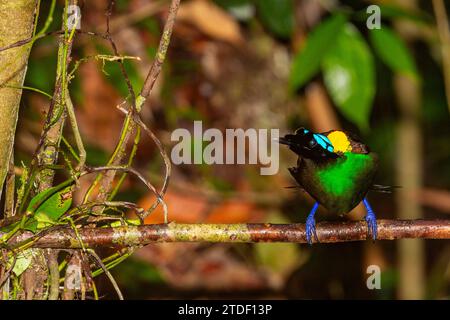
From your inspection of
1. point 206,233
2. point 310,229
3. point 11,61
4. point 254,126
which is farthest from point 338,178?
point 254,126

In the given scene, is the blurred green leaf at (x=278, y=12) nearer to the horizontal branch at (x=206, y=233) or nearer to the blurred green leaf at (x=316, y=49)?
the blurred green leaf at (x=316, y=49)

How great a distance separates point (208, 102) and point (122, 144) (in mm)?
2633

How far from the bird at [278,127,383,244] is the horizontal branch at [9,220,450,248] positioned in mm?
49

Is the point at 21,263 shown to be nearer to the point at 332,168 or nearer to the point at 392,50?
the point at 332,168

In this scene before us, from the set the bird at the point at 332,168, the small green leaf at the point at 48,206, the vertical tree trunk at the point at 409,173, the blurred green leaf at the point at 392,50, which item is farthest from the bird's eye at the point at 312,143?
the vertical tree trunk at the point at 409,173

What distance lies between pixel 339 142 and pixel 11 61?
2.38 ft

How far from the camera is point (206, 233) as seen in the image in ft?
4.70

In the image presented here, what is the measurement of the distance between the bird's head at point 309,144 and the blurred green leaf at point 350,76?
542 mm

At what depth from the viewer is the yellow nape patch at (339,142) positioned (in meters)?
1.53

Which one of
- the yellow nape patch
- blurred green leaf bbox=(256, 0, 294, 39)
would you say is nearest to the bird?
the yellow nape patch

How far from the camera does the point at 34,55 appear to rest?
291 centimetres

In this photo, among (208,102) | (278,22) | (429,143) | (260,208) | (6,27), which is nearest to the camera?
(6,27)
